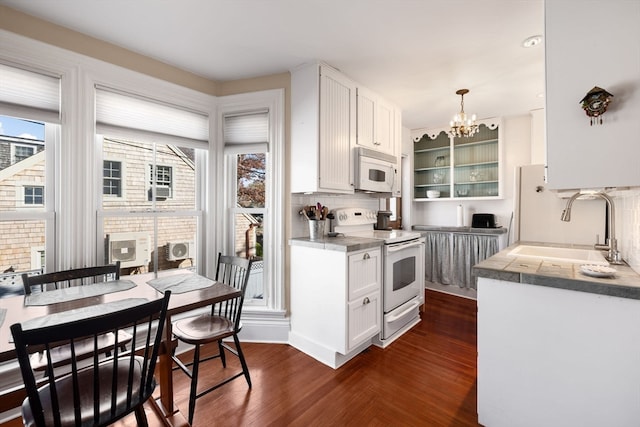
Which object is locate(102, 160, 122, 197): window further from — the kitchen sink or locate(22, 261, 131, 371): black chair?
the kitchen sink

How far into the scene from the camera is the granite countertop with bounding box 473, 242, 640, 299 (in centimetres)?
129

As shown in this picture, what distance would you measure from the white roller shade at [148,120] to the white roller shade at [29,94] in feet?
0.83

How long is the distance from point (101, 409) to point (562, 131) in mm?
2422

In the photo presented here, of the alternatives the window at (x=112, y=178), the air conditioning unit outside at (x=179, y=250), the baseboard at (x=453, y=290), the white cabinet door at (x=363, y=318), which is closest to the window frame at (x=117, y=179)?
the window at (x=112, y=178)

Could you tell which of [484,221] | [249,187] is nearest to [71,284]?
[249,187]

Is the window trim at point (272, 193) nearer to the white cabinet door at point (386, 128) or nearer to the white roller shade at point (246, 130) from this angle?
the white roller shade at point (246, 130)

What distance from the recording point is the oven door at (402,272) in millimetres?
2676

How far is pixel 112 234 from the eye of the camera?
2.33 meters

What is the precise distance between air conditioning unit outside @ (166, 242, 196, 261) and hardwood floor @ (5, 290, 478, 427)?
0.97 meters

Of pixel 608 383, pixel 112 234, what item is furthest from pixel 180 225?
pixel 608 383

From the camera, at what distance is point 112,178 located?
2334 millimetres

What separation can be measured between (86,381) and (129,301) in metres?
0.38

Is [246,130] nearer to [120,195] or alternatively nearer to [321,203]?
[321,203]

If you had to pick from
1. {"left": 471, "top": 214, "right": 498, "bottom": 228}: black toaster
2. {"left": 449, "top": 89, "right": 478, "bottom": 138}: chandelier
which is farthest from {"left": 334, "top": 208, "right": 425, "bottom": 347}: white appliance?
{"left": 471, "top": 214, "right": 498, "bottom": 228}: black toaster
